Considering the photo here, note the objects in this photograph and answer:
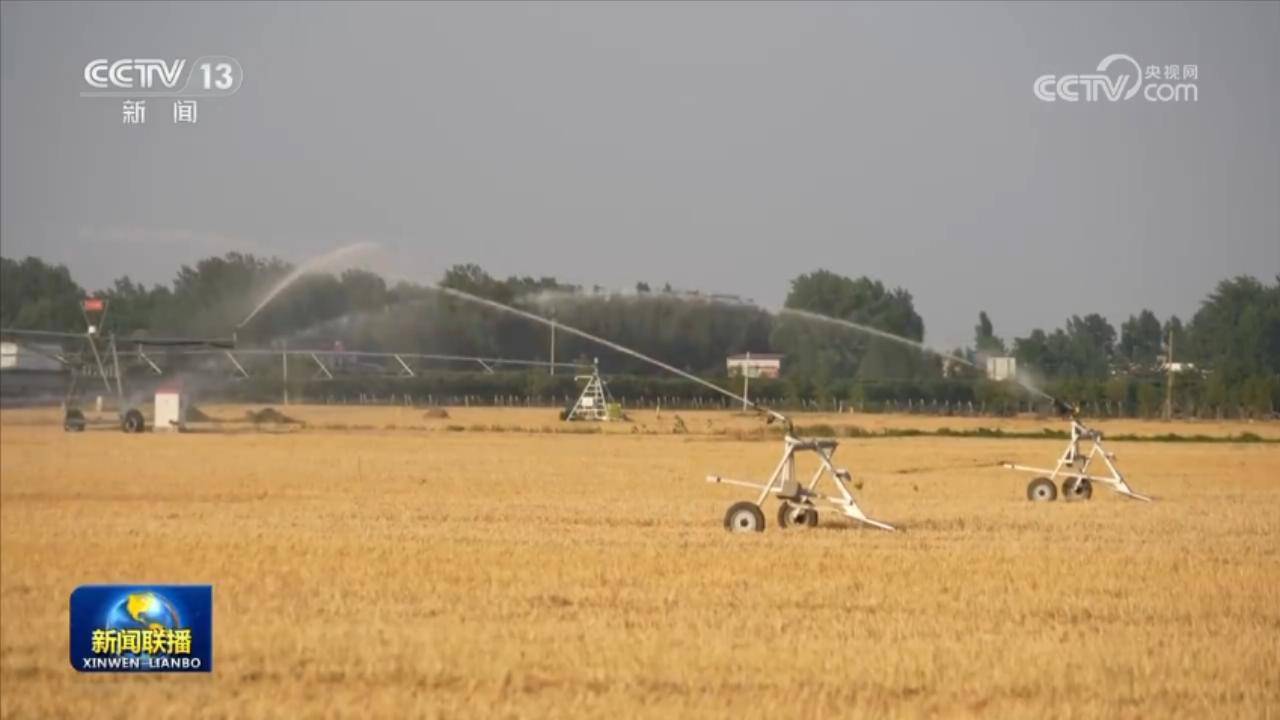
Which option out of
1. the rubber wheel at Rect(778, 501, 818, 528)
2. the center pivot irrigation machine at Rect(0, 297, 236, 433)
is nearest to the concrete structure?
the center pivot irrigation machine at Rect(0, 297, 236, 433)

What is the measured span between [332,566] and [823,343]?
11412mm

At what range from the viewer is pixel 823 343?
25.3 metres

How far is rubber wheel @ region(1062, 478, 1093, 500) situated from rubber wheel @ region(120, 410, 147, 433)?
2827 cm

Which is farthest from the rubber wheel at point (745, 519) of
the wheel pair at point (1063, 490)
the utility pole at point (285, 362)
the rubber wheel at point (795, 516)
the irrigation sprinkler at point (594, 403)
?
the utility pole at point (285, 362)

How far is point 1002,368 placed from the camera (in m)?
20.5

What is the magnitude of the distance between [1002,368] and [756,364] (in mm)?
6828

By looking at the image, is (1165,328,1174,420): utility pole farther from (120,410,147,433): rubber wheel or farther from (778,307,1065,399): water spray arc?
(120,410,147,433): rubber wheel

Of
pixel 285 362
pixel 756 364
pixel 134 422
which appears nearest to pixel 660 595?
pixel 756 364

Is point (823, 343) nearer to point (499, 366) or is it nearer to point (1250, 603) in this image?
point (1250, 603)

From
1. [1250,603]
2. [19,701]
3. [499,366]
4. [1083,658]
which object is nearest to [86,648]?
[19,701]

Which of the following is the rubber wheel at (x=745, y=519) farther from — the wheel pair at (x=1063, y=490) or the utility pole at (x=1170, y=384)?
the wheel pair at (x=1063, y=490)

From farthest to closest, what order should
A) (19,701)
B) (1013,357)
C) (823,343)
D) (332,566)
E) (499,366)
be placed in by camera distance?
(499,366), (823,343), (1013,357), (332,566), (19,701)

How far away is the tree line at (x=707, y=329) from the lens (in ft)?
53.9

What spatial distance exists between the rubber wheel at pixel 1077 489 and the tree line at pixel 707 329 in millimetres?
2360
